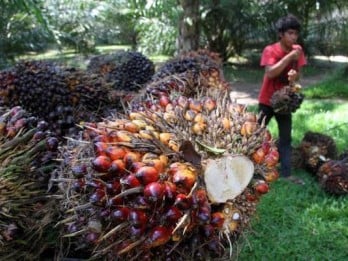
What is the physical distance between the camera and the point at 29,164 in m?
1.76

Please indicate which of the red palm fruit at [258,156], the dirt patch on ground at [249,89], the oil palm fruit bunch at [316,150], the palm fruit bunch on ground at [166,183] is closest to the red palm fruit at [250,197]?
the palm fruit bunch on ground at [166,183]

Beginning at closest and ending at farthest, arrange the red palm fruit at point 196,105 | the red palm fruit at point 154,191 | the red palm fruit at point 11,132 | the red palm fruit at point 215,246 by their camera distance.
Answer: the red palm fruit at point 154,191, the red palm fruit at point 215,246, the red palm fruit at point 196,105, the red palm fruit at point 11,132

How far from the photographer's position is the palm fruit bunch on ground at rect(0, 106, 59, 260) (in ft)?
5.37

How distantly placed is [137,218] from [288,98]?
263cm

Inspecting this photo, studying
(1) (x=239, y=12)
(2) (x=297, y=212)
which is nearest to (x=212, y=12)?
(1) (x=239, y=12)

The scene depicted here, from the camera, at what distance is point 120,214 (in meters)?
1.43

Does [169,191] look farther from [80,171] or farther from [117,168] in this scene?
[80,171]

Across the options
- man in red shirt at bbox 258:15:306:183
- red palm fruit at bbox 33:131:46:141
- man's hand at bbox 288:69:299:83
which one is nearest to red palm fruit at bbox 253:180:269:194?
red palm fruit at bbox 33:131:46:141

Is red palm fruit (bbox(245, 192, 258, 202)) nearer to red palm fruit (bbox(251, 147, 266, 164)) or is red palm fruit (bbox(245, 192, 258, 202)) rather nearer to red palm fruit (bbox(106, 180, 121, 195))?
red palm fruit (bbox(251, 147, 266, 164))

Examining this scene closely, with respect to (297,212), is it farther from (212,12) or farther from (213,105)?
(212,12)

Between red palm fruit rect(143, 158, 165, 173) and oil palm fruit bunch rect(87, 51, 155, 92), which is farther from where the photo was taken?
oil palm fruit bunch rect(87, 51, 155, 92)

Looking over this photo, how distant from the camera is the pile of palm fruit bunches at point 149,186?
1.44 metres

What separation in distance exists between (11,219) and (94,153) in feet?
1.27

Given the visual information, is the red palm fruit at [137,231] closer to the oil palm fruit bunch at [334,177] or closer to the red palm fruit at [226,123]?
the red palm fruit at [226,123]
